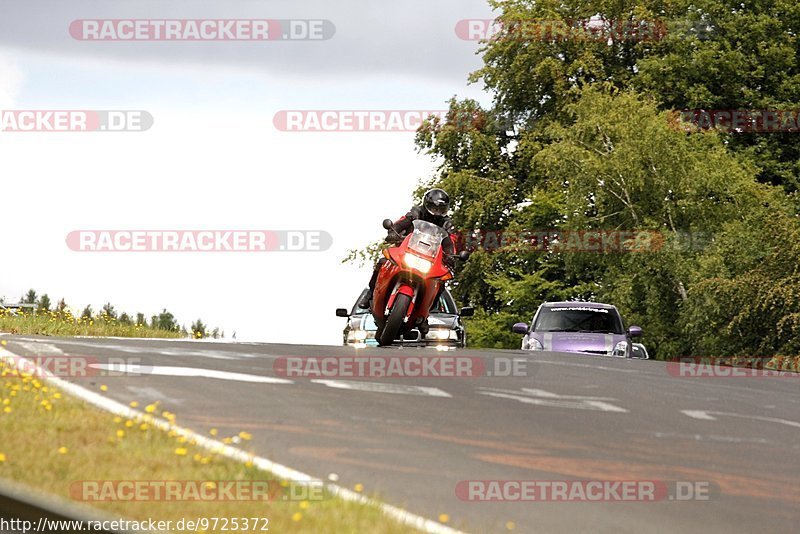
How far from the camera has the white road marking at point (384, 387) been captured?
45.3 ft

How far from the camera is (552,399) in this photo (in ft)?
45.9

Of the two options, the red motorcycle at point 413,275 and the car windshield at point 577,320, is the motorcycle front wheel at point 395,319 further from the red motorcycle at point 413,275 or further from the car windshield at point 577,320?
the car windshield at point 577,320

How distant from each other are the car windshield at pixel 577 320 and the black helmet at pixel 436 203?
22.7 feet

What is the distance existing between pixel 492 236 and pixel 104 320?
1211 inches

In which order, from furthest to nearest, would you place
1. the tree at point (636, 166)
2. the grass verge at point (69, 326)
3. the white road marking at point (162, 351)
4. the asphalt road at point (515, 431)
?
the tree at point (636, 166), the grass verge at point (69, 326), the white road marking at point (162, 351), the asphalt road at point (515, 431)

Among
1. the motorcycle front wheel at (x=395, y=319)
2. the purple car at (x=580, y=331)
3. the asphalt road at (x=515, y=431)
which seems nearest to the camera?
the asphalt road at (x=515, y=431)

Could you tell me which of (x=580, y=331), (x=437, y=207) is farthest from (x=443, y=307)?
(x=437, y=207)

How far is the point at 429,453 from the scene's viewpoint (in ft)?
34.4

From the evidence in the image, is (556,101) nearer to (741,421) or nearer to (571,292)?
(571,292)

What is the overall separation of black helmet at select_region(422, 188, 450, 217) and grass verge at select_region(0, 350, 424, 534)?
898 cm

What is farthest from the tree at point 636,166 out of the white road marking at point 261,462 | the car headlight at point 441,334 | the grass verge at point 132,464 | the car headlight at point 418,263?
the grass verge at point 132,464

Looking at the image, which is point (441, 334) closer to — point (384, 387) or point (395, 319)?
point (395, 319)

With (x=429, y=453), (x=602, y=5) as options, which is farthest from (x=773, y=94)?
(x=429, y=453)

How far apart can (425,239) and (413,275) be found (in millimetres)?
576
